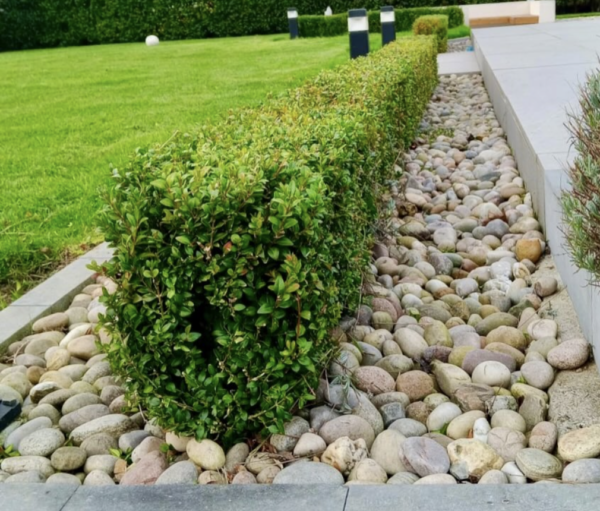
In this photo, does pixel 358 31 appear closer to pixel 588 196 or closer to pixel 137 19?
pixel 588 196

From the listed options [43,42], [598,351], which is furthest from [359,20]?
[43,42]

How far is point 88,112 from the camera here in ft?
29.8

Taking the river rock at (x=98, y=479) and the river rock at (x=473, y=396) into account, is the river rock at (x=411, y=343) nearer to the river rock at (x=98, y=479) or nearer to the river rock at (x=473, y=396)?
the river rock at (x=473, y=396)

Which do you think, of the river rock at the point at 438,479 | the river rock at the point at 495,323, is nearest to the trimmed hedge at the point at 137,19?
the river rock at the point at 495,323

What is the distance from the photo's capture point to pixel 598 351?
2633 millimetres

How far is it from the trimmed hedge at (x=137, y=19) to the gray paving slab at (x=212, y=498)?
22.5 meters

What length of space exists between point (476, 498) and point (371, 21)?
18.6m

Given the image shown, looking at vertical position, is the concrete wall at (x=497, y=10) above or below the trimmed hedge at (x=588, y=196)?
above

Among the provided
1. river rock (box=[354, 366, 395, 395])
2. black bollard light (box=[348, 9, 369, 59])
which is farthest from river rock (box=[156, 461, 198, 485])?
black bollard light (box=[348, 9, 369, 59])

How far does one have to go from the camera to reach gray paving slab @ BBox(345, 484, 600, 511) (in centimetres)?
183

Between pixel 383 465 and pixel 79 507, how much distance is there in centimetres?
92

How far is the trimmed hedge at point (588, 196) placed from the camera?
2.14 m

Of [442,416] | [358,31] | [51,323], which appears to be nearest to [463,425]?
[442,416]

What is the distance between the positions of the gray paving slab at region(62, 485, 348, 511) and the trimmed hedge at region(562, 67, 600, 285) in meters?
1.04
